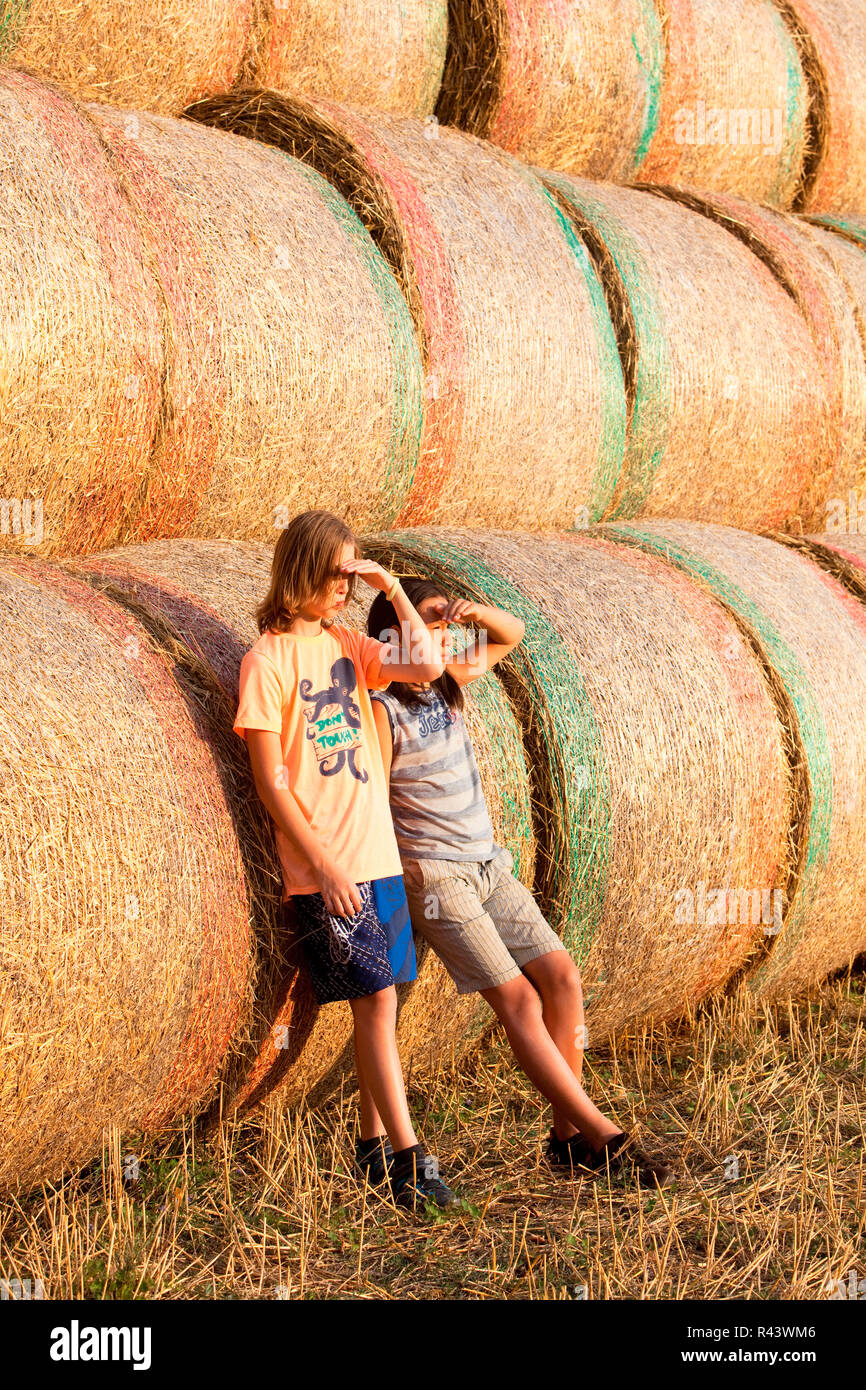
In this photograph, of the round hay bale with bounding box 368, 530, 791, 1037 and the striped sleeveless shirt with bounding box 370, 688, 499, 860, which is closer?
the striped sleeveless shirt with bounding box 370, 688, 499, 860

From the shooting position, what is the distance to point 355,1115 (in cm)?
375

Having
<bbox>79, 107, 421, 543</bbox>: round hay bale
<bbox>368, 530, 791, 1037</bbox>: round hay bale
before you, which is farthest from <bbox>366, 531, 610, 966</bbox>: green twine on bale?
<bbox>79, 107, 421, 543</bbox>: round hay bale

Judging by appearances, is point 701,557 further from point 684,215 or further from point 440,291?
point 684,215

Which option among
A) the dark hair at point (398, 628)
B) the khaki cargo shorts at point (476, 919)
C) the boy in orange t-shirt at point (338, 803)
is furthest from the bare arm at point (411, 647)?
the khaki cargo shorts at point (476, 919)

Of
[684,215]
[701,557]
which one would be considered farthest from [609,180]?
[701,557]

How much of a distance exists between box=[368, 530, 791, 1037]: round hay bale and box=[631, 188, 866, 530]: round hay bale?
1.47m

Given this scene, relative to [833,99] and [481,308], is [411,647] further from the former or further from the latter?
[833,99]

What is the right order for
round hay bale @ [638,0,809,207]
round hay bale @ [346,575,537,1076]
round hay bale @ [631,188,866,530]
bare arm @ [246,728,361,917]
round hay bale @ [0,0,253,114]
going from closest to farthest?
bare arm @ [246,728,361,917], round hay bale @ [346,575,537,1076], round hay bale @ [0,0,253,114], round hay bale @ [631,188,866,530], round hay bale @ [638,0,809,207]

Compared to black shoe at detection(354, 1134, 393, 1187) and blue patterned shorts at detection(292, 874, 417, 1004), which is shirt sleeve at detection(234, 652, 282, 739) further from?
black shoe at detection(354, 1134, 393, 1187)

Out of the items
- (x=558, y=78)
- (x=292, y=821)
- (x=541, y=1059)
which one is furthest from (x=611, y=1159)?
(x=558, y=78)

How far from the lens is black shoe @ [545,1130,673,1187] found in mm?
3506

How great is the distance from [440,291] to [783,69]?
2.61 metres

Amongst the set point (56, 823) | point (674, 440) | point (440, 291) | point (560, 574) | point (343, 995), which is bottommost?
point (343, 995)

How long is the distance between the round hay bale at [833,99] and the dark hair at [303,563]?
413 centimetres
